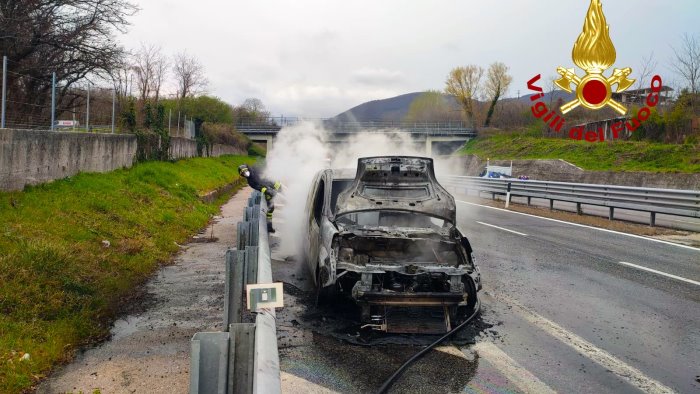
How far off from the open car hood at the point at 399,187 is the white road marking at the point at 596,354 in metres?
1.57

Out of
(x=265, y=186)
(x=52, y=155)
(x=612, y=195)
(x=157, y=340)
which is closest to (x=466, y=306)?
(x=157, y=340)

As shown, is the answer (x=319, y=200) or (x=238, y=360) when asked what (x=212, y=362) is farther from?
(x=319, y=200)

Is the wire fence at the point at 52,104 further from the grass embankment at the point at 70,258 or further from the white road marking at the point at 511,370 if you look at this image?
the white road marking at the point at 511,370

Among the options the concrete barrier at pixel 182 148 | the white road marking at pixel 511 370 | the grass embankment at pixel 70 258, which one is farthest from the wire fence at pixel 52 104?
the white road marking at pixel 511 370

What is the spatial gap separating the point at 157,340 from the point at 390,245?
290 cm

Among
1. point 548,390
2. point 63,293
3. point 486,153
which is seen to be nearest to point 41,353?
point 63,293

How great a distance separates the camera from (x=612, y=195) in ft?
47.3

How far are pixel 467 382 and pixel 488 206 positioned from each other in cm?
1562

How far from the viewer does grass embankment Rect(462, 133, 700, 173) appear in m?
25.8

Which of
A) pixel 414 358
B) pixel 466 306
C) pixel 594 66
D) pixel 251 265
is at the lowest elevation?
pixel 414 358

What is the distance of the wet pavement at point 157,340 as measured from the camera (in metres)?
3.75

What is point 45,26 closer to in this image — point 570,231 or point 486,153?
point 570,231

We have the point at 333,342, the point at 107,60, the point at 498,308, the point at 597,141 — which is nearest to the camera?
the point at 333,342

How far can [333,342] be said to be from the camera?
15.5 feet
